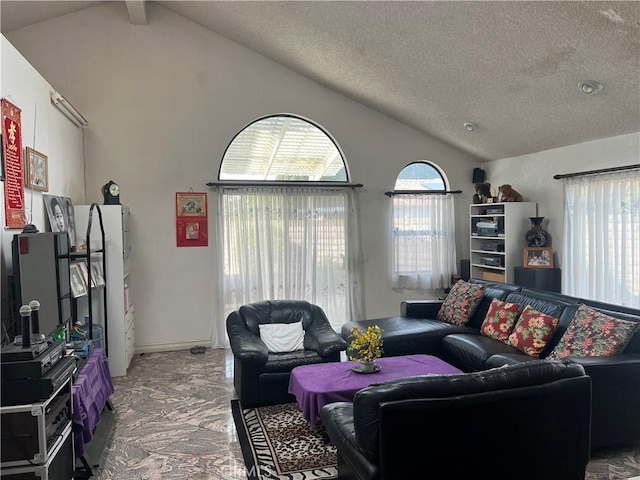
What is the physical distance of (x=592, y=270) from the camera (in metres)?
4.80

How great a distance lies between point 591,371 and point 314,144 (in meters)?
4.31

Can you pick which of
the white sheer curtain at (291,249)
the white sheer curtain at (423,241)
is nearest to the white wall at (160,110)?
the white sheer curtain at (291,249)

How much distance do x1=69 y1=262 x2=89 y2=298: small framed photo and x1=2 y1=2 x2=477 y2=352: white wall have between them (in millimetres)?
1431

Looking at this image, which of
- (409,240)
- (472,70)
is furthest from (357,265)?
(472,70)

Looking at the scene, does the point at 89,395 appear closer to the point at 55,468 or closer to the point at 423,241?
the point at 55,468

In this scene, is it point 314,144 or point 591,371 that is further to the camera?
point 314,144

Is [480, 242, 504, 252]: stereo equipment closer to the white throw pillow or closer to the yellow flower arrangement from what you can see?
the white throw pillow

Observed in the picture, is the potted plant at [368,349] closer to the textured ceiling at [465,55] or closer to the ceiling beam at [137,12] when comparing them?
the textured ceiling at [465,55]

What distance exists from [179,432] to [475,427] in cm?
225

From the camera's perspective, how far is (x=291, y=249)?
19.2 feet

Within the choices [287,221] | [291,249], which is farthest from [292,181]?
[291,249]

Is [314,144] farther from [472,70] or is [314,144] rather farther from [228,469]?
[228,469]

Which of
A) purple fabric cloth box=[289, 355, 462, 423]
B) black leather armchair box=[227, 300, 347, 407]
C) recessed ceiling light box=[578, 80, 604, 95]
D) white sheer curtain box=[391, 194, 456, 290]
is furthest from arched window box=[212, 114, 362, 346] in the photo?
recessed ceiling light box=[578, 80, 604, 95]

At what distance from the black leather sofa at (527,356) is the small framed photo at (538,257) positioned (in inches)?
29.3
